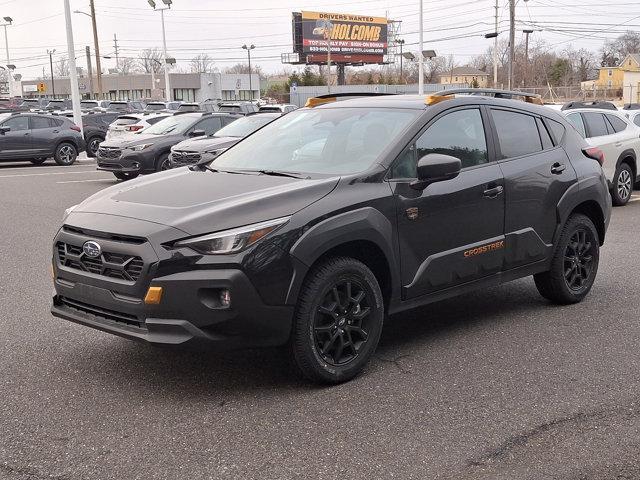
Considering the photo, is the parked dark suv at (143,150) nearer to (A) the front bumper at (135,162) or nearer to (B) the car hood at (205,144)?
(A) the front bumper at (135,162)

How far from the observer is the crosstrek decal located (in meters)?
5.19

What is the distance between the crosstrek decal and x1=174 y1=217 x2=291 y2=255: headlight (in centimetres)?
173

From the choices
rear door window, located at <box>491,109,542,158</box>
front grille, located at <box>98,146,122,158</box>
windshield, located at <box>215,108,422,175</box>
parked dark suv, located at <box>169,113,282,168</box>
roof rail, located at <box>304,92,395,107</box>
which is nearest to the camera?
windshield, located at <box>215,108,422,175</box>

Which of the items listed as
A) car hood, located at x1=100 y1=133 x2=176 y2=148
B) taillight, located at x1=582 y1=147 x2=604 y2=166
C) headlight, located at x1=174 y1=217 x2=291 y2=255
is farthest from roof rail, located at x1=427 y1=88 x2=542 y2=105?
car hood, located at x1=100 y1=133 x2=176 y2=148

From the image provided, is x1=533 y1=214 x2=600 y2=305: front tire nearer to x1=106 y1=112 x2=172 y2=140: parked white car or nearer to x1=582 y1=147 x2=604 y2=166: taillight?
x1=582 y1=147 x2=604 y2=166: taillight

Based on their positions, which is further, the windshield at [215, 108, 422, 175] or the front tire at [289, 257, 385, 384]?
the windshield at [215, 108, 422, 175]

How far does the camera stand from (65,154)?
2239 cm

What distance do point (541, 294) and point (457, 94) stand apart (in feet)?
6.35

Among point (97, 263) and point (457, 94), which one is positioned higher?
point (457, 94)

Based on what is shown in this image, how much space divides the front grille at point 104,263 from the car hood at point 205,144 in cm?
1029

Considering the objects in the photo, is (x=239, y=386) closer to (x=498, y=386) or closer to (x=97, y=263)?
(x=97, y=263)

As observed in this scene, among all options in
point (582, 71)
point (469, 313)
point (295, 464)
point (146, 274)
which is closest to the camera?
point (295, 464)

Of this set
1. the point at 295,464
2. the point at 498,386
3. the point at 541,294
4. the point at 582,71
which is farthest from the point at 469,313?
the point at 582,71

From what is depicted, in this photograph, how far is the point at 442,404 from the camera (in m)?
4.17
